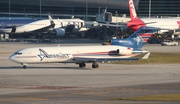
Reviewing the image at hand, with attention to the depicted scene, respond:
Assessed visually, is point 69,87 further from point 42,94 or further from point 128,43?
point 128,43

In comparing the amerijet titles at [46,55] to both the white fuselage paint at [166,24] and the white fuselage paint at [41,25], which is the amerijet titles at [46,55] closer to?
the white fuselage paint at [166,24]

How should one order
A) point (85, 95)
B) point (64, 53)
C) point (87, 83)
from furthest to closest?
point (64, 53)
point (87, 83)
point (85, 95)

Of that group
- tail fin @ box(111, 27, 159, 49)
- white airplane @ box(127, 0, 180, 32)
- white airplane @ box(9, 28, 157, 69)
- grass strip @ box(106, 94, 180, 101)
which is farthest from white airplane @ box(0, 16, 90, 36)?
grass strip @ box(106, 94, 180, 101)

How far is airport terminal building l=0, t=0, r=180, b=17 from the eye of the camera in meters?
181

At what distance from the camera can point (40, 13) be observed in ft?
601

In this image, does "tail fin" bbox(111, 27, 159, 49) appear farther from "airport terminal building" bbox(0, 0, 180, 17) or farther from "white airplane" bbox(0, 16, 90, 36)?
"airport terminal building" bbox(0, 0, 180, 17)

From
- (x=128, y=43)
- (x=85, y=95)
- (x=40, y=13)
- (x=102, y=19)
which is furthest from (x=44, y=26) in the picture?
(x=85, y=95)

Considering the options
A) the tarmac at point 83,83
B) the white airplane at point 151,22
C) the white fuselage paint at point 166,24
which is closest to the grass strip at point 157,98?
the tarmac at point 83,83

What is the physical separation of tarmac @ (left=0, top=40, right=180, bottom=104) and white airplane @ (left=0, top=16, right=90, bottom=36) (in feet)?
230

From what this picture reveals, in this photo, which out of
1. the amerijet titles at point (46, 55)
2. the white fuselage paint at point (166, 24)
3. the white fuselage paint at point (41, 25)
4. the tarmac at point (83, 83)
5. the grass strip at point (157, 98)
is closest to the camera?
the grass strip at point (157, 98)

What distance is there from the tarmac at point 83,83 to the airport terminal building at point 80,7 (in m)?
106

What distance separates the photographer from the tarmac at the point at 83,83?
43938 mm

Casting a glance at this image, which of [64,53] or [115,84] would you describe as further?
[64,53]

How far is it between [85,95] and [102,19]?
114162mm
